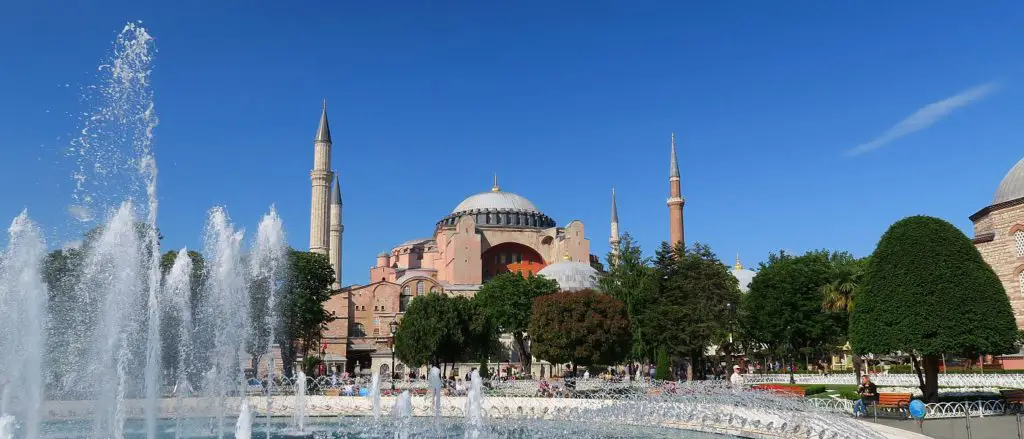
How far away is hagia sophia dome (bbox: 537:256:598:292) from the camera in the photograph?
4446 centimetres

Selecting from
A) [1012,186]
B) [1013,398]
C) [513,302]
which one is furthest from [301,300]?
[1012,186]

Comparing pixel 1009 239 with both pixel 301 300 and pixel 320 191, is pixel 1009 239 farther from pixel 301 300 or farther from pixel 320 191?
pixel 320 191

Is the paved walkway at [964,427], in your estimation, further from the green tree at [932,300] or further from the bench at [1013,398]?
the green tree at [932,300]

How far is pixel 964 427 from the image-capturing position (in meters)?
11.3

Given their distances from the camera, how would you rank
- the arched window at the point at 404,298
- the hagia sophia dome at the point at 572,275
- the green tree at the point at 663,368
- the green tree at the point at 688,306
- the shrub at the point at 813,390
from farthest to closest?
the arched window at the point at 404,298 → the hagia sophia dome at the point at 572,275 → the green tree at the point at 688,306 → the green tree at the point at 663,368 → the shrub at the point at 813,390

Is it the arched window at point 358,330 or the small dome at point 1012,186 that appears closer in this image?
the small dome at point 1012,186

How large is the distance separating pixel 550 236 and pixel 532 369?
18538mm

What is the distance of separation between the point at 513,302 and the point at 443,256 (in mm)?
19002

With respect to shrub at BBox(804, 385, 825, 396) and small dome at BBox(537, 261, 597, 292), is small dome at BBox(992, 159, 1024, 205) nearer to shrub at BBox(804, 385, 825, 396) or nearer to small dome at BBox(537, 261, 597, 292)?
shrub at BBox(804, 385, 825, 396)

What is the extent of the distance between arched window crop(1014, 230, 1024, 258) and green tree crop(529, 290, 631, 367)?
45.1 ft

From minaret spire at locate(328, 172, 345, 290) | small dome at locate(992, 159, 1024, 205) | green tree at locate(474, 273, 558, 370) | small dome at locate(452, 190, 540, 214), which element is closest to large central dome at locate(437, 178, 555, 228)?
small dome at locate(452, 190, 540, 214)

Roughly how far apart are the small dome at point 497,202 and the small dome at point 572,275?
12.0 m

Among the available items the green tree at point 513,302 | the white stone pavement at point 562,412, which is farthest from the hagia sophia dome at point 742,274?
the white stone pavement at point 562,412

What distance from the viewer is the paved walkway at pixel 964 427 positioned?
34.2 feet
